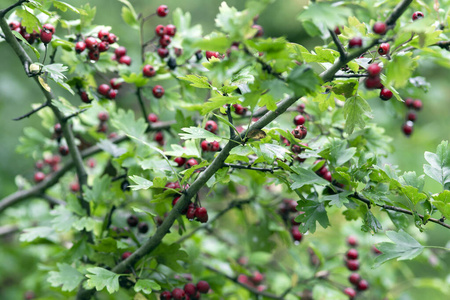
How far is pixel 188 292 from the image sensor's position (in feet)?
5.90

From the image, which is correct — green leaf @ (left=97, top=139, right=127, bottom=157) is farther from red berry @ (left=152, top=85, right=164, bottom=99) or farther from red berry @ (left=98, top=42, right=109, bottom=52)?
Answer: red berry @ (left=98, top=42, right=109, bottom=52)

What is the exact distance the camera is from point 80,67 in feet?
6.28

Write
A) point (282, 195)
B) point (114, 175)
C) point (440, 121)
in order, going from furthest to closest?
point (440, 121) → point (282, 195) → point (114, 175)

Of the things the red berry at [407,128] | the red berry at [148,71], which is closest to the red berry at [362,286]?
the red berry at [407,128]

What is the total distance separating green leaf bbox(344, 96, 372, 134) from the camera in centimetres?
145

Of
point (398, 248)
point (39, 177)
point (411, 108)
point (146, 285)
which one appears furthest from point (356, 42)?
point (39, 177)

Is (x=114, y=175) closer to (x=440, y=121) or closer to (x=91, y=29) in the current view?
(x=91, y=29)

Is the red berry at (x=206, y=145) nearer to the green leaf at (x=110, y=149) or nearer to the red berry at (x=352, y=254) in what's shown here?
the green leaf at (x=110, y=149)

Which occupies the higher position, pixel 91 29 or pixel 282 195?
pixel 91 29

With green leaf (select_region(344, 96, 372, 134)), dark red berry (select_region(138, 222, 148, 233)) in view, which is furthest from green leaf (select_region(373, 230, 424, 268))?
dark red berry (select_region(138, 222, 148, 233))

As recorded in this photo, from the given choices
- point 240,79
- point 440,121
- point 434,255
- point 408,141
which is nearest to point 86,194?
point 240,79

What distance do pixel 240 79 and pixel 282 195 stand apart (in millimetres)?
1115

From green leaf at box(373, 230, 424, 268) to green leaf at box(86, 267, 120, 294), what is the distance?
0.88 m

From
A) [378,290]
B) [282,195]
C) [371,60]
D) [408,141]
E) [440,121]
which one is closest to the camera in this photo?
[371,60]
